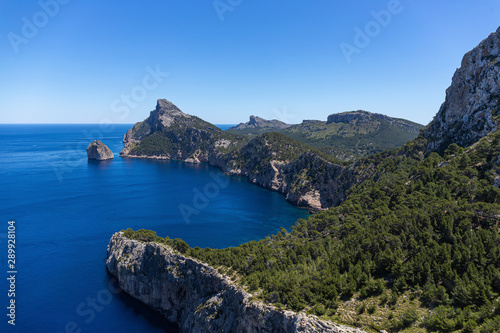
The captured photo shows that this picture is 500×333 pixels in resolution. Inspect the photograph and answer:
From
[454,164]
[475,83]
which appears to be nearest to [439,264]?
[454,164]

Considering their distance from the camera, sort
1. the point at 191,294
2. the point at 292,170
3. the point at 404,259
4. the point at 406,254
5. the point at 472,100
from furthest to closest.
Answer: the point at 292,170, the point at 472,100, the point at 191,294, the point at 406,254, the point at 404,259

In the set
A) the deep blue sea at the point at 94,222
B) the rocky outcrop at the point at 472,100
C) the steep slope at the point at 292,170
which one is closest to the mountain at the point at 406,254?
the rocky outcrop at the point at 472,100

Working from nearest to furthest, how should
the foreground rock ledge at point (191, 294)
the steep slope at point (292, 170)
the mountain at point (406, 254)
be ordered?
the mountain at point (406, 254) → the foreground rock ledge at point (191, 294) → the steep slope at point (292, 170)

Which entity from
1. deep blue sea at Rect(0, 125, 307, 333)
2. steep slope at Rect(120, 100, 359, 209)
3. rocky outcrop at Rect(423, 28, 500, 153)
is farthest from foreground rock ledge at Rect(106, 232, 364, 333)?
steep slope at Rect(120, 100, 359, 209)

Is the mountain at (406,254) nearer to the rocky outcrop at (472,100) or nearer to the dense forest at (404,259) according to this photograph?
the dense forest at (404,259)

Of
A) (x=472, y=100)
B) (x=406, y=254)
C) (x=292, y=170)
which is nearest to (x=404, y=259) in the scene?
(x=406, y=254)

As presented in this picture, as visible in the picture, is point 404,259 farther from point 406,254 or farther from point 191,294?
point 191,294

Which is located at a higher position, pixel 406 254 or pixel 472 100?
pixel 472 100

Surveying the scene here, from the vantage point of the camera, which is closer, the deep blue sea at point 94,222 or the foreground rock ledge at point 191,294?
the foreground rock ledge at point 191,294
